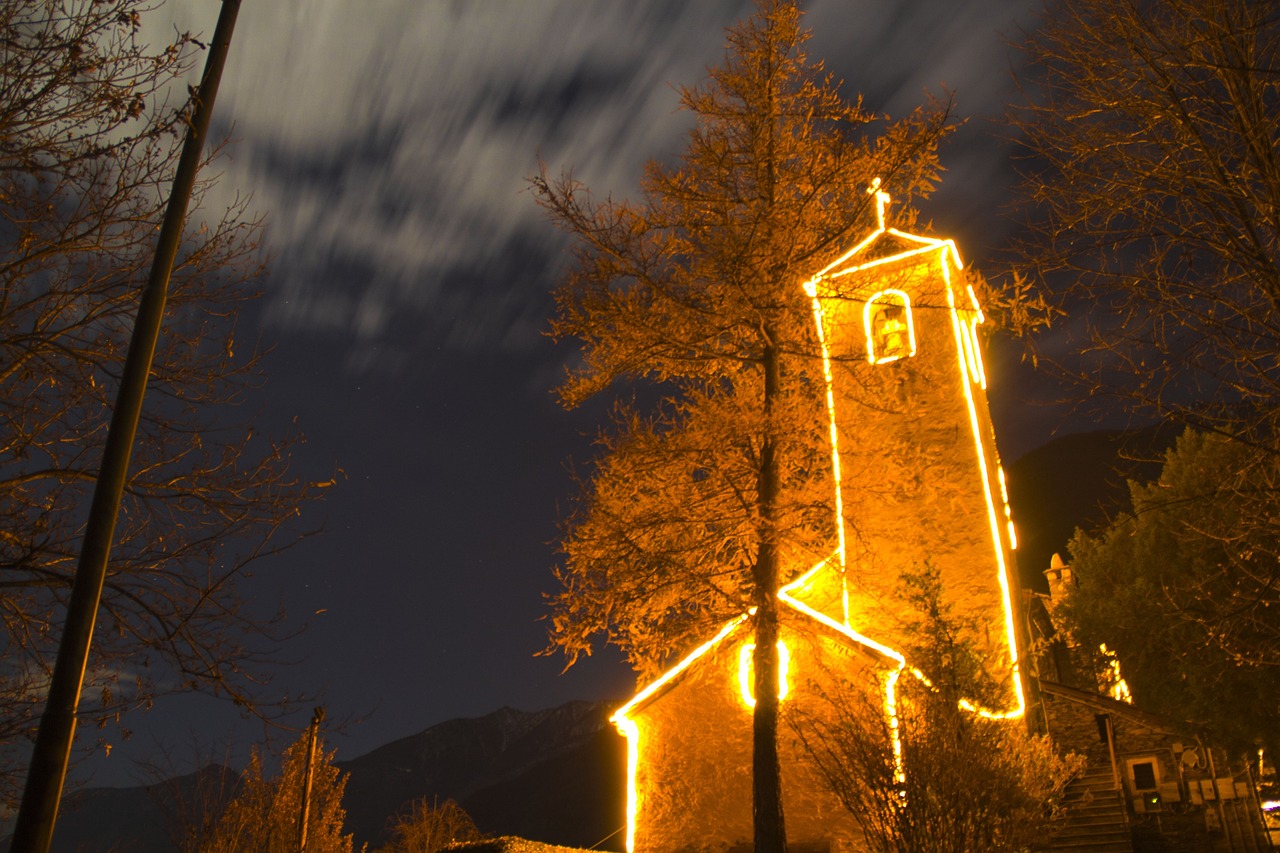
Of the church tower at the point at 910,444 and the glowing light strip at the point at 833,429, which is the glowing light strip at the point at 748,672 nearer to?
the church tower at the point at 910,444

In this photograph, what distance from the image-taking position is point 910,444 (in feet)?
41.7

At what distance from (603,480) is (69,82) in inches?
284

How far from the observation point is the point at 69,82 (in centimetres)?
631

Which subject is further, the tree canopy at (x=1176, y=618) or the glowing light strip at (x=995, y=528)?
the tree canopy at (x=1176, y=618)

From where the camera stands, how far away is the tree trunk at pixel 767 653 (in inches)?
382

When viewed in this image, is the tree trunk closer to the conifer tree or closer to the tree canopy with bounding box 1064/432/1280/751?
the conifer tree

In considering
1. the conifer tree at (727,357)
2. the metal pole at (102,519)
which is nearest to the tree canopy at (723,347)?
the conifer tree at (727,357)

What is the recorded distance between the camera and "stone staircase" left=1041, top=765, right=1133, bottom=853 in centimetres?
1630

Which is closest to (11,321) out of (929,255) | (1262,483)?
(1262,483)

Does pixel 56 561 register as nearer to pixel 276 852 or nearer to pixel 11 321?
pixel 11 321

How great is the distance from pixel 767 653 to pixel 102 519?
7.58 meters

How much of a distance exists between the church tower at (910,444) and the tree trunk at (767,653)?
98cm

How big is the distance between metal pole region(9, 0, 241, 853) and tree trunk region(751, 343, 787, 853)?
7.21 meters

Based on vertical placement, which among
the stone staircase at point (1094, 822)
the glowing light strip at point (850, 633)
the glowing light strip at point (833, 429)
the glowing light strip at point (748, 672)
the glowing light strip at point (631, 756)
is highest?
the glowing light strip at point (833, 429)
